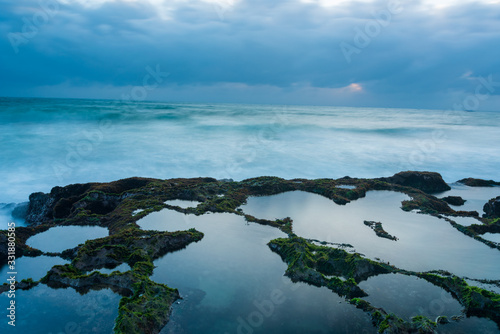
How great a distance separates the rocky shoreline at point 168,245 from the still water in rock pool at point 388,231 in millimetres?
448

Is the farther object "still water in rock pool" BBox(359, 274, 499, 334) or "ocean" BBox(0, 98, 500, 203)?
"ocean" BBox(0, 98, 500, 203)

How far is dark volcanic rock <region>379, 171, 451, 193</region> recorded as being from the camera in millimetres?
16328

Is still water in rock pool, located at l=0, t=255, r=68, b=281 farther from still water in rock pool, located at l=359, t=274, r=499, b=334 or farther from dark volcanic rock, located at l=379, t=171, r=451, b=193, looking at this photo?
dark volcanic rock, located at l=379, t=171, r=451, b=193

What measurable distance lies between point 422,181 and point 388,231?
8098mm

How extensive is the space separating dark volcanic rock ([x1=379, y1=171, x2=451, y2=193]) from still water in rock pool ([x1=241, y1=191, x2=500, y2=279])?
283 centimetres

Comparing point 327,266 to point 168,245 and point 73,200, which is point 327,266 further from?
point 73,200

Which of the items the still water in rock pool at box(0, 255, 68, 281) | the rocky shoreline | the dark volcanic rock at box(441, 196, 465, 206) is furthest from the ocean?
the still water in rock pool at box(0, 255, 68, 281)

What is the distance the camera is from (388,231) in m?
10.0

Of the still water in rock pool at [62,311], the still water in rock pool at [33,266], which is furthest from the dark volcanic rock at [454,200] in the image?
the still water in rock pool at [33,266]

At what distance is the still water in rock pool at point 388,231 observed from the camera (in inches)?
321

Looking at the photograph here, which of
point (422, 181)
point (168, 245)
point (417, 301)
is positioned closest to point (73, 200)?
point (168, 245)

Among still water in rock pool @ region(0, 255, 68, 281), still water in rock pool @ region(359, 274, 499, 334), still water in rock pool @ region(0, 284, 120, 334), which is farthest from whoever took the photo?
still water in rock pool @ region(0, 255, 68, 281)

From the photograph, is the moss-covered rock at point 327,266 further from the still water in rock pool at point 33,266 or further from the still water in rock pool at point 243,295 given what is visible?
the still water in rock pool at point 33,266

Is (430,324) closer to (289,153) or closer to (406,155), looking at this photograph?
(289,153)
